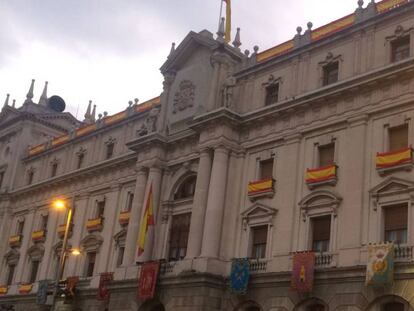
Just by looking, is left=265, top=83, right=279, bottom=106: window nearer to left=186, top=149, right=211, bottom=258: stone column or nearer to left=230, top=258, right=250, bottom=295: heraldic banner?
left=186, top=149, right=211, bottom=258: stone column

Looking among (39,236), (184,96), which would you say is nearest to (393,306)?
(184,96)

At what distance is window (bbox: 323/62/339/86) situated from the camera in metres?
36.8

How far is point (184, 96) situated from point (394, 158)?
1763cm

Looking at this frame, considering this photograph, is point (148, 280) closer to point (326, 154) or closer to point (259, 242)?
point (259, 242)

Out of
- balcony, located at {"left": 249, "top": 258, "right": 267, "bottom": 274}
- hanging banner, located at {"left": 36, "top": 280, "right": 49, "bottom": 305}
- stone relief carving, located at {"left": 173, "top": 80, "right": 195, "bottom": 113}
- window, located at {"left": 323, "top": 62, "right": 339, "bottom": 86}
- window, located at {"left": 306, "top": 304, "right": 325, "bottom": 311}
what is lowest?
window, located at {"left": 306, "top": 304, "right": 325, "bottom": 311}

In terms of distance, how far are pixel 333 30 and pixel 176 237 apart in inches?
630

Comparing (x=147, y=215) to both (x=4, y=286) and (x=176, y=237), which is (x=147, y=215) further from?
(x=4, y=286)

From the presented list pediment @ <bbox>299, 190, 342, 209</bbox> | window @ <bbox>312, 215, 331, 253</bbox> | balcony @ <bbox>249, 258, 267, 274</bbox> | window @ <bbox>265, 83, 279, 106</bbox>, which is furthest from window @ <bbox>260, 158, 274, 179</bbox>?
balcony @ <bbox>249, 258, 267, 274</bbox>

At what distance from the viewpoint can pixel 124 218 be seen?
46.7m

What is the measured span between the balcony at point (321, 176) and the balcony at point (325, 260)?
378cm

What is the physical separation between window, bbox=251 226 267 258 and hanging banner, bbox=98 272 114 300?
39.0 feet

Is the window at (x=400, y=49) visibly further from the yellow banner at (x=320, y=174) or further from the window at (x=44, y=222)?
the window at (x=44, y=222)

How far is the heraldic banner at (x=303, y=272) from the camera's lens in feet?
103

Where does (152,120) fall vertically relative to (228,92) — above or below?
below
